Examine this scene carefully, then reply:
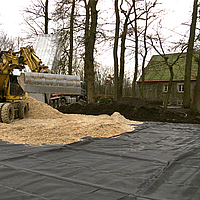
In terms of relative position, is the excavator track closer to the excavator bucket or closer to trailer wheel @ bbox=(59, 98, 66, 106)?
the excavator bucket

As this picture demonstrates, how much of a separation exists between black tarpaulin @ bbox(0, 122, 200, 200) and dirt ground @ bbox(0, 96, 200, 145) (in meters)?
0.65

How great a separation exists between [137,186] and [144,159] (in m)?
1.13

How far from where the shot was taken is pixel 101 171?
9.82ft

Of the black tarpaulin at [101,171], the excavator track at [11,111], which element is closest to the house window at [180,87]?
the excavator track at [11,111]

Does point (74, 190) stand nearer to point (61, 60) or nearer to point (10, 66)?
point (10, 66)

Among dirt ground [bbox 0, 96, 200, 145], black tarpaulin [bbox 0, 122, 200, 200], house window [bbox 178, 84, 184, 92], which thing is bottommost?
→ black tarpaulin [bbox 0, 122, 200, 200]

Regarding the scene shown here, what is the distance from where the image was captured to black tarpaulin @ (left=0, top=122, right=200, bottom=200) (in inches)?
90.7

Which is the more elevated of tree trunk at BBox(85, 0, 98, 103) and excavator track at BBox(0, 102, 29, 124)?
tree trunk at BBox(85, 0, 98, 103)

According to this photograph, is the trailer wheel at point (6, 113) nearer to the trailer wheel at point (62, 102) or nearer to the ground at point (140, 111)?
the ground at point (140, 111)

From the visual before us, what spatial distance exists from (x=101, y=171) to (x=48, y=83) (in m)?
6.80

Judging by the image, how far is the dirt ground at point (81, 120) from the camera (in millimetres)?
5180

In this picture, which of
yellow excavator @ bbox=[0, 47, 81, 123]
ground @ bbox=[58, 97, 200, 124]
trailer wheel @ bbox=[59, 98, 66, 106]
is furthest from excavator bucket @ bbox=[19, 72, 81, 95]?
trailer wheel @ bbox=[59, 98, 66, 106]

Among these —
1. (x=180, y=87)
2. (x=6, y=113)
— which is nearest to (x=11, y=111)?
(x=6, y=113)

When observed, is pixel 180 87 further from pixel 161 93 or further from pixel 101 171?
pixel 101 171
